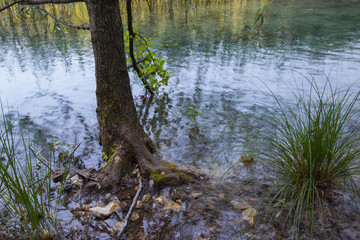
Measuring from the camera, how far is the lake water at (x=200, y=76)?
12.7ft

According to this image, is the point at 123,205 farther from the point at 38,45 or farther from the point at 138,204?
the point at 38,45

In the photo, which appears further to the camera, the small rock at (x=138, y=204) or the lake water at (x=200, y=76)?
the lake water at (x=200, y=76)

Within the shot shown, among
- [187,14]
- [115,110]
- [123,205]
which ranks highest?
[187,14]

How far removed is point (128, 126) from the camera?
3.00 m

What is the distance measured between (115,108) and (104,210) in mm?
1131

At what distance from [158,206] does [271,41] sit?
24.3 ft

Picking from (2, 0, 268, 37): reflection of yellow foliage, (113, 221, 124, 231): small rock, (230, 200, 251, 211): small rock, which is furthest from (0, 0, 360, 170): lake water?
(113, 221, 124, 231): small rock

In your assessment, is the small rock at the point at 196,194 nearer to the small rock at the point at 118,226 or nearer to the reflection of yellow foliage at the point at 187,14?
the small rock at the point at 118,226

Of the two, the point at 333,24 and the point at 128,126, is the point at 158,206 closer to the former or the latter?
the point at 128,126

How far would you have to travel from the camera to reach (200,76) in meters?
6.13

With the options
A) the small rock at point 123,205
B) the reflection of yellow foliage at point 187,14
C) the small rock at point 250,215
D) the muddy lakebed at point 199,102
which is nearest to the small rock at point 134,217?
the muddy lakebed at point 199,102

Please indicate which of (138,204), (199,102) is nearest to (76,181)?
(138,204)

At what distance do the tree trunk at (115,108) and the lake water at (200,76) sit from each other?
20.9 inches

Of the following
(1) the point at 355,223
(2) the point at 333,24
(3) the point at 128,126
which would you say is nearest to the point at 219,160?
(3) the point at 128,126
